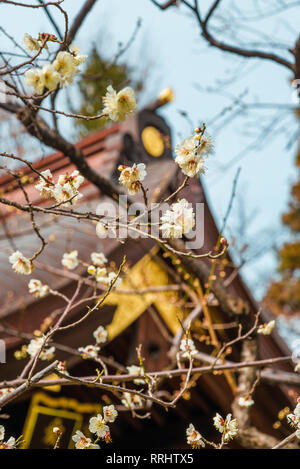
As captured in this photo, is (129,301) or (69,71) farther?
(129,301)

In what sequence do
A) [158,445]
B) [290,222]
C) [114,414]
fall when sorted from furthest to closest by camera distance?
[290,222]
[158,445]
[114,414]

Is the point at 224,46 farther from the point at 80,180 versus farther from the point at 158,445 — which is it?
the point at 158,445

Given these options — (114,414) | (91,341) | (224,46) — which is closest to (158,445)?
(91,341)

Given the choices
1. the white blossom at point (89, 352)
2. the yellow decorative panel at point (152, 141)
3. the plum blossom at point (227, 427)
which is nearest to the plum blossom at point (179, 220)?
the plum blossom at point (227, 427)

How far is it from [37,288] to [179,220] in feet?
3.41

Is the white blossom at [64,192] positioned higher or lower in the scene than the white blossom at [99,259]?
lower

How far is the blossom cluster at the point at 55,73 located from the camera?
3.66ft

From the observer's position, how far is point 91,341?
2.38 metres

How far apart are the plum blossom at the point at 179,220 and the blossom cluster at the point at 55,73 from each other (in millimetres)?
445

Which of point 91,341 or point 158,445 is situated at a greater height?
point 91,341

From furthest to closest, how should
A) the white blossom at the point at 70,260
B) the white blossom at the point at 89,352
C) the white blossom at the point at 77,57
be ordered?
the white blossom at the point at 70,260 < the white blossom at the point at 89,352 < the white blossom at the point at 77,57

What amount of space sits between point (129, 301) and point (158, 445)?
1.12 meters

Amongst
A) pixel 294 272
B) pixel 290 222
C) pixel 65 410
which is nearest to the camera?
pixel 65 410

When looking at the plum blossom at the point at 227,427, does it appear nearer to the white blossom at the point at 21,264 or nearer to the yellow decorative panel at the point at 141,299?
the white blossom at the point at 21,264
